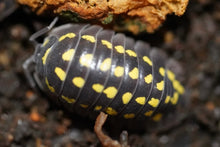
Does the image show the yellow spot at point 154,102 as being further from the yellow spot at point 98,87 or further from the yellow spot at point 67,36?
the yellow spot at point 67,36

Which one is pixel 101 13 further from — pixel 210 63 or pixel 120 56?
pixel 210 63

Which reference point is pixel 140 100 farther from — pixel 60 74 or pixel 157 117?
pixel 60 74

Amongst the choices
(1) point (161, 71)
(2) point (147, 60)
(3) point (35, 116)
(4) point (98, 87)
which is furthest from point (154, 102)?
(3) point (35, 116)

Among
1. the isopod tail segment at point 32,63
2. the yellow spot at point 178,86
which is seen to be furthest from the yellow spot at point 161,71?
the isopod tail segment at point 32,63

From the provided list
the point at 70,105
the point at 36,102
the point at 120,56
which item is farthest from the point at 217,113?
the point at 36,102

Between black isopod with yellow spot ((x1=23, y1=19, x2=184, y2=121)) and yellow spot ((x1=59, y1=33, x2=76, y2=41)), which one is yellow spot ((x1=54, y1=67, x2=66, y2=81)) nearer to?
black isopod with yellow spot ((x1=23, y1=19, x2=184, y2=121))

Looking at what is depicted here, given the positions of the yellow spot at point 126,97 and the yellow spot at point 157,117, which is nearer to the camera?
the yellow spot at point 126,97

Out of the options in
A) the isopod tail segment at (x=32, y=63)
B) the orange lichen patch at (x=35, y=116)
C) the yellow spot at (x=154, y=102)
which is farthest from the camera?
the orange lichen patch at (x=35, y=116)
